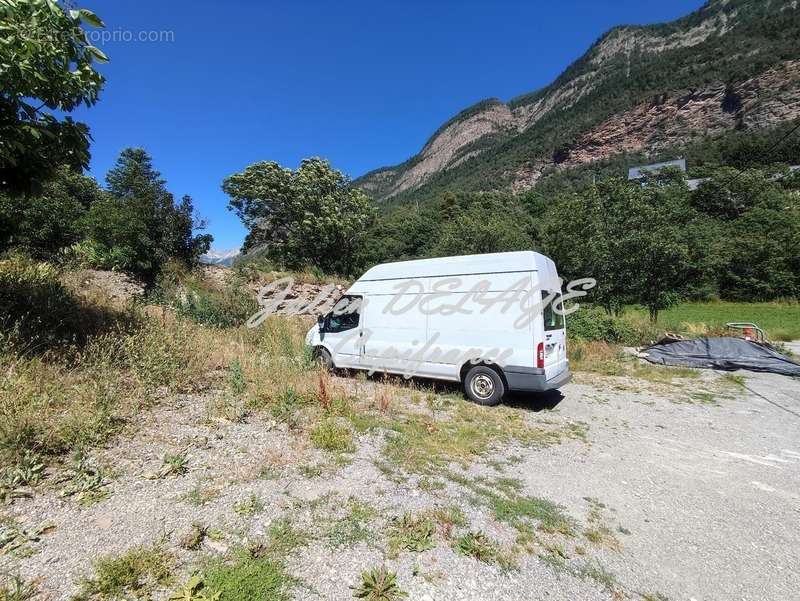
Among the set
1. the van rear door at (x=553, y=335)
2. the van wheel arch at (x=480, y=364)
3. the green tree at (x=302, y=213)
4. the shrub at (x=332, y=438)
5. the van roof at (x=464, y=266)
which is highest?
the green tree at (x=302, y=213)

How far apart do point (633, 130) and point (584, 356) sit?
9509cm

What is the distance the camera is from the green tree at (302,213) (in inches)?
884

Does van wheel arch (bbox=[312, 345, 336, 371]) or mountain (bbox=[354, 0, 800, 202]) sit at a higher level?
mountain (bbox=[354, 0, 800, 202])

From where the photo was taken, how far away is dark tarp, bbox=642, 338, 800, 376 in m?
8.45

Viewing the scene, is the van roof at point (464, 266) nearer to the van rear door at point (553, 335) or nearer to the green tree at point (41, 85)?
the van rear door at point (553, 335)

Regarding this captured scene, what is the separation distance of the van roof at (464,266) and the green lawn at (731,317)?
10256 mm

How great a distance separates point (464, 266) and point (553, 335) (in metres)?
2.00

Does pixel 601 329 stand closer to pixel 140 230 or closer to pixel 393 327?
pixel 393 327

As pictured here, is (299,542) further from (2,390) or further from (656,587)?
(2,390)

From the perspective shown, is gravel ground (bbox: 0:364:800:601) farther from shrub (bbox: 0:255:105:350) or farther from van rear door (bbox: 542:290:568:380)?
shrub (bbox: 0:255:105:350)

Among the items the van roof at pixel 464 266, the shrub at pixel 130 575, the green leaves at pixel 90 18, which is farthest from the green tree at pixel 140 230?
the shrub at pixel 130 575

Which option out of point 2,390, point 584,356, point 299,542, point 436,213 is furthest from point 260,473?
point 436,213

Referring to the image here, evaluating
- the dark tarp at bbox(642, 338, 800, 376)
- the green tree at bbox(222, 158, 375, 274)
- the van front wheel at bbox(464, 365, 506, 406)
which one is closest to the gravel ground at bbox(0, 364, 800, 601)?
the van front wheel at bbox(464, 365, 506, 406)

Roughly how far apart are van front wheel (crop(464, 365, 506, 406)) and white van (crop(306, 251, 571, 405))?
17 mm
